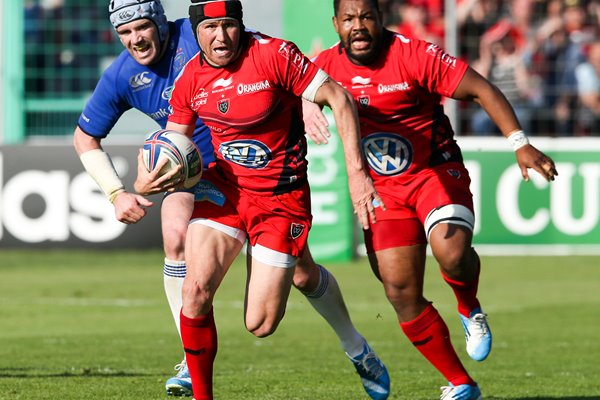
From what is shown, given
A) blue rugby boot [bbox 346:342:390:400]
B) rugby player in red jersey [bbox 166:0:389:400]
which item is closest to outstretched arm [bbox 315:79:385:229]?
rugby player in red jersey [bbox 166:0:389:400]

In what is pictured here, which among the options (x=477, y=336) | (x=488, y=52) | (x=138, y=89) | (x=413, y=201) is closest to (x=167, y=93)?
(x=138, y=89)

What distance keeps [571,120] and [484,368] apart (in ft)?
34.6

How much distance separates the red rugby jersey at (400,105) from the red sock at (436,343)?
0.90 m

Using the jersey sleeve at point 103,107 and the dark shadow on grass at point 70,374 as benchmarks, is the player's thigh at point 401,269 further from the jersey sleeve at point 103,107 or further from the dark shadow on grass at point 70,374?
the dark shadow on grass at point 70,374

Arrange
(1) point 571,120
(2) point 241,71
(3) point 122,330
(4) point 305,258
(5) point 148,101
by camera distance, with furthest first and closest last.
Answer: (1) point 571,120
(3) point 122,330
(5) point 148,101
(4) point 305,258
(2) point 241,71

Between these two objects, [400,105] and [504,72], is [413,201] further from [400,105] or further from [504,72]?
[504,72]

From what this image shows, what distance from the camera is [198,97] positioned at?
7.26 m

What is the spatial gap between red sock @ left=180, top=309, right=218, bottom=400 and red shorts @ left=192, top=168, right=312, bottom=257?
0.53 meters

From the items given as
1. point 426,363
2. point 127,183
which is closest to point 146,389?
point 426,363

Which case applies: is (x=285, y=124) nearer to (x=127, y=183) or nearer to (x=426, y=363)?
(x=426, y=363)

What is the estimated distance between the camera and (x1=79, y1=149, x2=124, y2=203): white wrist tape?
772cm

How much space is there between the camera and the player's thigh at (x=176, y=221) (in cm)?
842

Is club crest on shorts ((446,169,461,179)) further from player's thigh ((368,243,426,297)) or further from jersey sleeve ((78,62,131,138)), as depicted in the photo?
jersey sleeve ((78,62,131,138))

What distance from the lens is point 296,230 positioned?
7.43 metres
